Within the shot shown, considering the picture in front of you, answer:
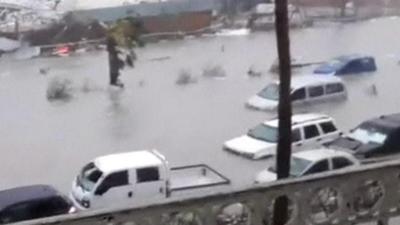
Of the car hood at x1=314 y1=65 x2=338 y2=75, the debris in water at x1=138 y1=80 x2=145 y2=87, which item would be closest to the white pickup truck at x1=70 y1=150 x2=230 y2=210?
the debris in water at x1=138 y1=80 x2=145 y2=87

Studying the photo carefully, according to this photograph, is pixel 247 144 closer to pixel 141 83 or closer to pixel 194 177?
pixel 194 177

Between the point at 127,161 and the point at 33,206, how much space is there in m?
0.57

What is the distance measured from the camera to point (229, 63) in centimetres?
551

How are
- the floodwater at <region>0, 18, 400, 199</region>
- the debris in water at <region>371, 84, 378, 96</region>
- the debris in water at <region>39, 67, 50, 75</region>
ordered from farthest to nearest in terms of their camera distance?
the debris in water at <region>39, 67, 50, 75</region> → the debris in water at <region>371, 84, 378, 96</region> → the floodwater at <region>0, 18, 400, 199</region>

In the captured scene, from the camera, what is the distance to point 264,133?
11.5 ft

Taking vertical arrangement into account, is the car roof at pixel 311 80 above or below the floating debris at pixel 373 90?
above

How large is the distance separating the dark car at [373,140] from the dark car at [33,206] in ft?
3.47

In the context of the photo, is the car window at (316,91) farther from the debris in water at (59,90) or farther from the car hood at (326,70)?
the debris in water at (59,90)

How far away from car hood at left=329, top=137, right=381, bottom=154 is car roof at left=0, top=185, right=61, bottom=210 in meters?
1.10

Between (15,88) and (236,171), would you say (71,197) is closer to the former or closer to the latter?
(236,171)

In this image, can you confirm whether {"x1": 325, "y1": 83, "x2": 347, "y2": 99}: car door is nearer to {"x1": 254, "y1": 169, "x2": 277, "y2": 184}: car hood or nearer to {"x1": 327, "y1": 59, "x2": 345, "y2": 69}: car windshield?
{"x1": 327, "y1": 59, "x2": 345, "y2": 69}: car windshield

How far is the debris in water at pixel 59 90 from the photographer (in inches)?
185

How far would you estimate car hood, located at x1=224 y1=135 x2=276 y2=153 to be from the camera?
3379mm

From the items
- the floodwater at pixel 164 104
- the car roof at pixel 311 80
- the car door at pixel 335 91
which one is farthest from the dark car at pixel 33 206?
the car door at pixel 335 91
